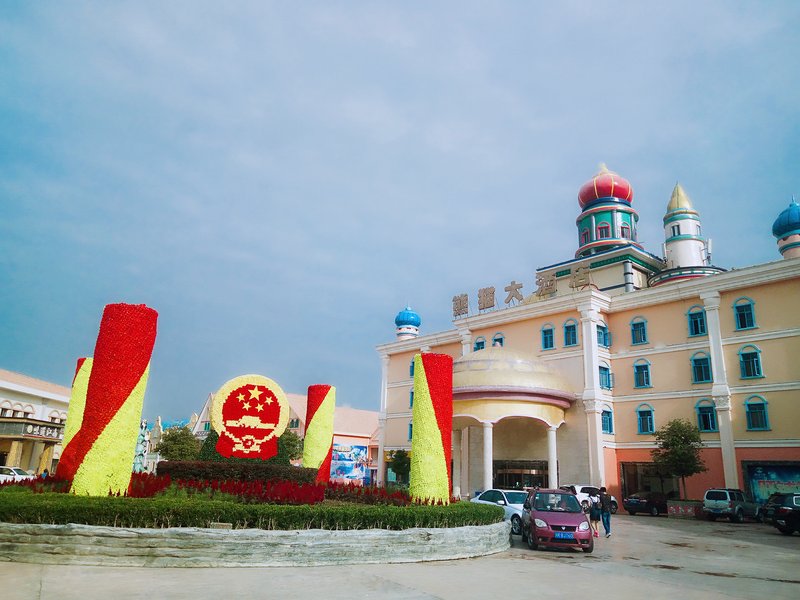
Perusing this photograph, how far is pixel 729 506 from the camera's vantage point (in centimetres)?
2267

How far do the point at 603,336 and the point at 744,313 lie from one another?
6.59 m

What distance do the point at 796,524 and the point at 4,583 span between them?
63.5 ft

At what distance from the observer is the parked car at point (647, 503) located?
85.4 feet


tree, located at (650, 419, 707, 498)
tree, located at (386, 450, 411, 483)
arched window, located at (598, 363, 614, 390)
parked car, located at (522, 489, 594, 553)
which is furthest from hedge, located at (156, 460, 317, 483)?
tree, located at (386, 450, 411, 483)

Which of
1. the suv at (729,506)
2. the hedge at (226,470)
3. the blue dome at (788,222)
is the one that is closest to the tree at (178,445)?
the hedge at (226,470)

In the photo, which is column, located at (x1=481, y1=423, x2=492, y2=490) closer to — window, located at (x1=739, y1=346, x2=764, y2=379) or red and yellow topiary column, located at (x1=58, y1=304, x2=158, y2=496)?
window, located at (x1=739, y1=346, x2=764, y2=379)

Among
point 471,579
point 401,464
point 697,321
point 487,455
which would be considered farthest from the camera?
point 401,464

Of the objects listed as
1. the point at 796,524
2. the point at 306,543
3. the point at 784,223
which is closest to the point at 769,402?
the point at 796,524

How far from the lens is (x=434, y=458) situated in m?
13.9

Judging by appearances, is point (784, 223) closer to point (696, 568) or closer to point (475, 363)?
point (475, 363)

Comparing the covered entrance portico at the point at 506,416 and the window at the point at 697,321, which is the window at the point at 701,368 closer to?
the window at the point at 697,321

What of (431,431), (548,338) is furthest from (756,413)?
(431,431)

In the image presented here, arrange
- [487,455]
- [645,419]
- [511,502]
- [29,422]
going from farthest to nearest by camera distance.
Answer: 1. [29,422]
2. [645,419]
3. [487,455]
4. [511,502]

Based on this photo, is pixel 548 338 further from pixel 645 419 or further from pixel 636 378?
pixel 645 419
